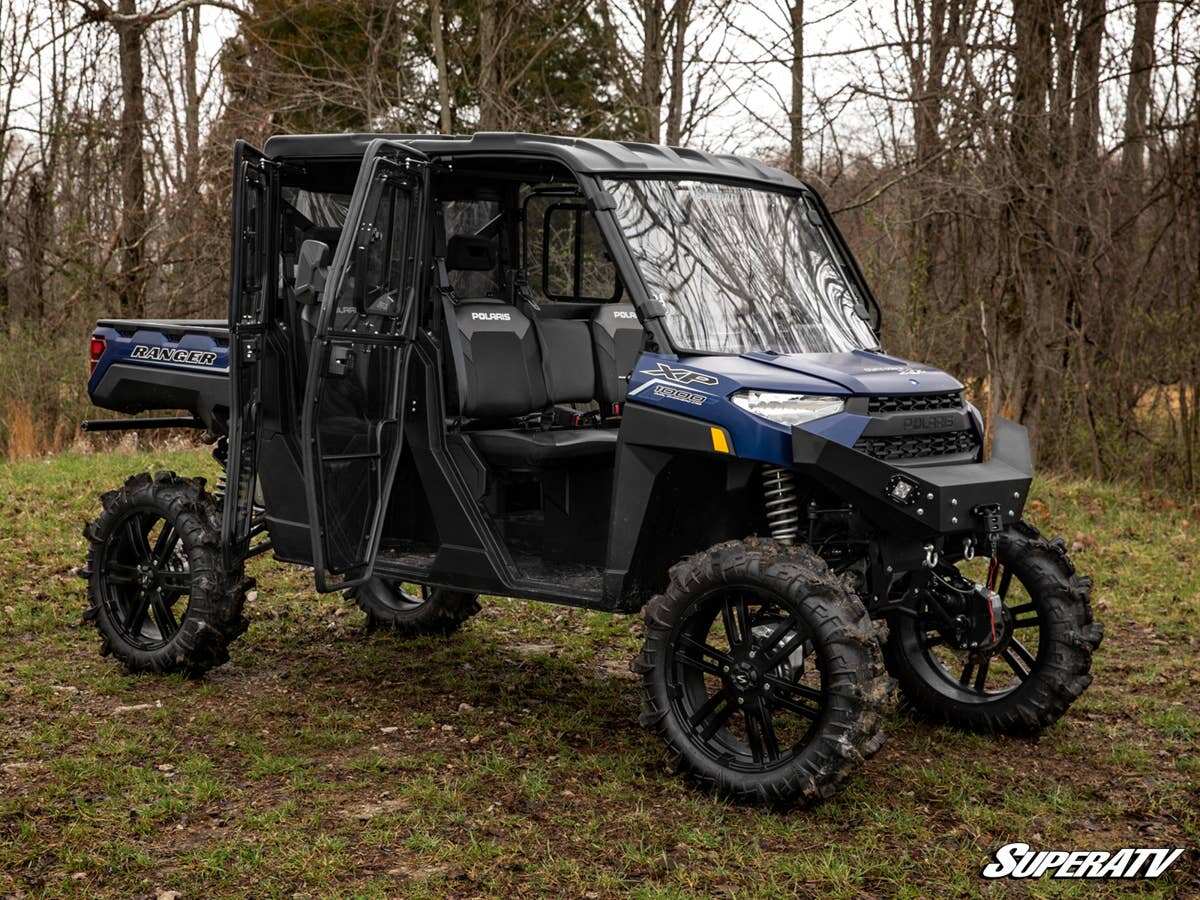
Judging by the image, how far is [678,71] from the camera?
46.9 feet

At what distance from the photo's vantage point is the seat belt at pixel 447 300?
5.87 m

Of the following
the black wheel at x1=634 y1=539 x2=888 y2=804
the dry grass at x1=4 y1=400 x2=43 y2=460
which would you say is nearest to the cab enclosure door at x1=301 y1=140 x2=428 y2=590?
the black wheel at x1=634 y1=539 x2=888 y2=804

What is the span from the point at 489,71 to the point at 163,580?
31.1 feet

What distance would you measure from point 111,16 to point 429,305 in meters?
12.5

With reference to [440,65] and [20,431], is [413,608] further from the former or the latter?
[440,65]

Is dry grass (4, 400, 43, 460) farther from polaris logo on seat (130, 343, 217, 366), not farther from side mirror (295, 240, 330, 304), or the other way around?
side mirror (295, 240, 330, 304)

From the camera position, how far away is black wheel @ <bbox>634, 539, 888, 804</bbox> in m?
4.66

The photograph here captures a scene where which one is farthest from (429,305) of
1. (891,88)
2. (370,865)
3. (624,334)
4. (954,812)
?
(891,88)

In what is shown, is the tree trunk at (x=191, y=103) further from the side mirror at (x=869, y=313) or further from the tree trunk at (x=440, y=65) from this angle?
the side mirror at (x=869, y=313)

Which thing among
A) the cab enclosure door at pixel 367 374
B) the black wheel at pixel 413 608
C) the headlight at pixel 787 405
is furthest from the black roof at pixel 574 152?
the black wheel at pixel 413 608

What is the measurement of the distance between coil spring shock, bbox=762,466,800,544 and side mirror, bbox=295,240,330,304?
2.02 m

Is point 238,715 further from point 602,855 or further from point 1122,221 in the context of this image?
point 1122,221

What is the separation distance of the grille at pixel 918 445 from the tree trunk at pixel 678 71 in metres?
9.51

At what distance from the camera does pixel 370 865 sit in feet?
14.2
